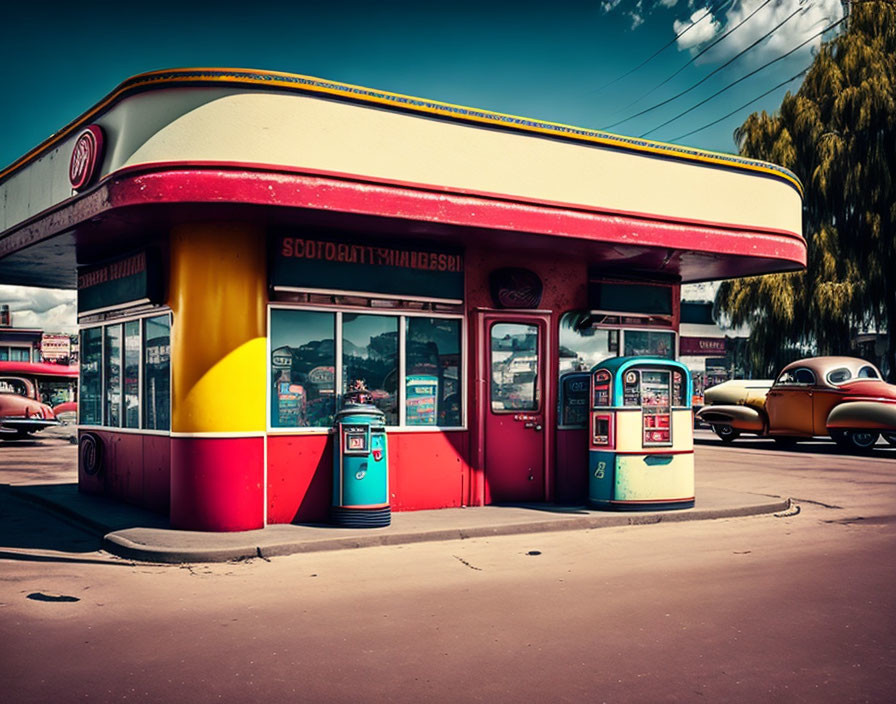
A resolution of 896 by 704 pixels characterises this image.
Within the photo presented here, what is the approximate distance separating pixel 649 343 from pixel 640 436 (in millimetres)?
2519

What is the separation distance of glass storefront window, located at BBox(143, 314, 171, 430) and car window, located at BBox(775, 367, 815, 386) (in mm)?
16811

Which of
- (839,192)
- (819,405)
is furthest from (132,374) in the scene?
(839,192)

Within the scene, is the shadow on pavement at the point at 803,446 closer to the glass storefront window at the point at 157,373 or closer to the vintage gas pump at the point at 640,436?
the vintage gas pump at the point at 640,436

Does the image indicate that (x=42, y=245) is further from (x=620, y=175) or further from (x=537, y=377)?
(x=620, y=175)

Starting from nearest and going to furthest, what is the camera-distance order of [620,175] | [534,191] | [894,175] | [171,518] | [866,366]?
[171,518]
[534,191]
[620,175]
[866,366]
[894,175]

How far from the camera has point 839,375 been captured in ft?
73.4

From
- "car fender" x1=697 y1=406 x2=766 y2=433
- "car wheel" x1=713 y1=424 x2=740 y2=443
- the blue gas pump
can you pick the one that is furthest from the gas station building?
"car wheel" x1=713 y1=424 x2=740 y2=443

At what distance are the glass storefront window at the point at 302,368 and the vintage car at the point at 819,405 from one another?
15032mm

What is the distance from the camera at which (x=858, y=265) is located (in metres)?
28.4

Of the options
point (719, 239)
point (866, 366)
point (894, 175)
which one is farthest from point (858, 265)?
point (719, 239)

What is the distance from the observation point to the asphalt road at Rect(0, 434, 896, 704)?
206 inches

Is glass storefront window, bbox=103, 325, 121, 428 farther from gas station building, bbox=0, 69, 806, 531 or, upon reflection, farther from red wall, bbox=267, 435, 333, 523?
red wall, bbox=267, 435, 333, 523

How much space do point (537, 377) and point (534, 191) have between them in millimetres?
2695

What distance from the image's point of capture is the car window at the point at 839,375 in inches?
878
